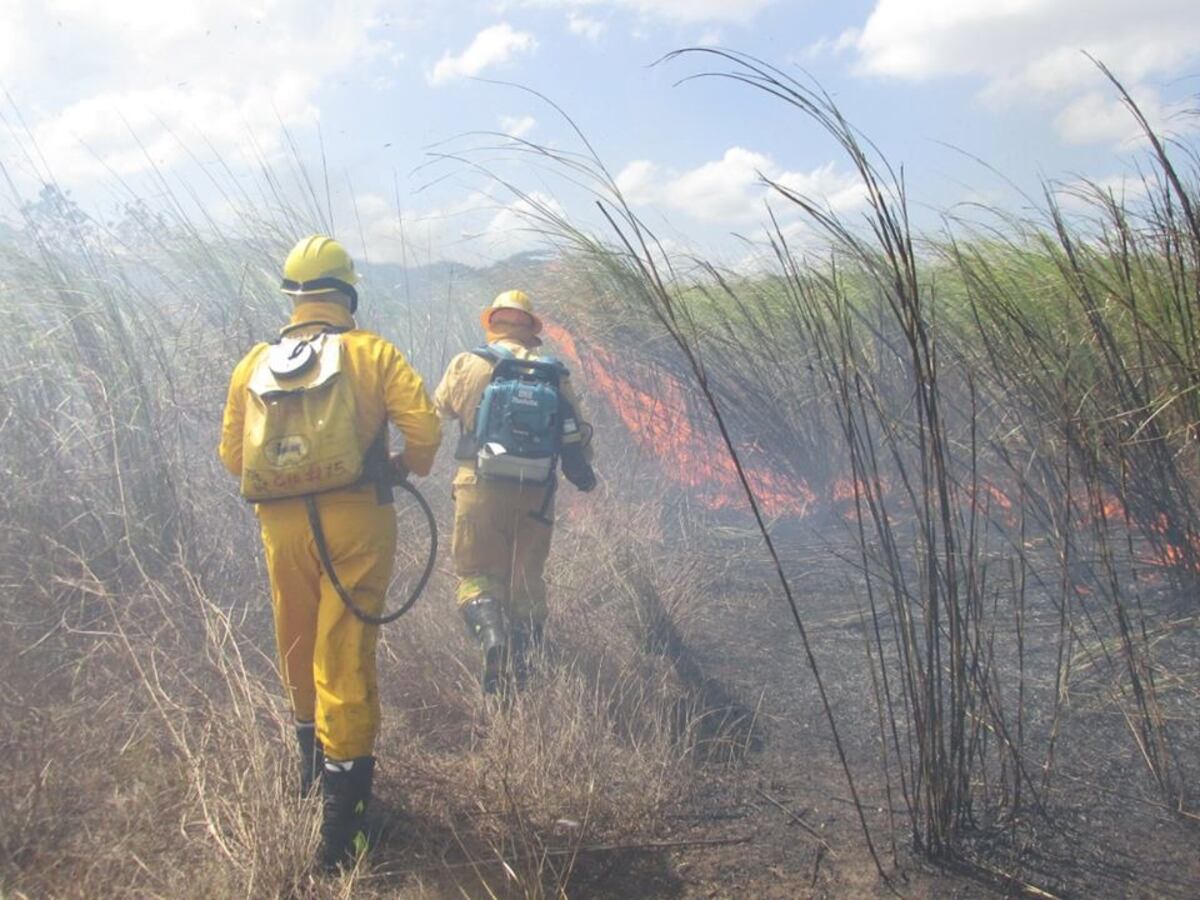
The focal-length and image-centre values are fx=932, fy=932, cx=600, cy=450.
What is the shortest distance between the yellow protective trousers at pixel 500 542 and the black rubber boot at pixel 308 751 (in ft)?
4.33

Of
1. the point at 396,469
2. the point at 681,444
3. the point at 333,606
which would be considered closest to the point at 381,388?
the point at 396,469

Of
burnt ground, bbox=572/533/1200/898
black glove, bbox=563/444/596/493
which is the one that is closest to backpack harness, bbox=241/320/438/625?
burnt ground, bbox=572/533/1200/898

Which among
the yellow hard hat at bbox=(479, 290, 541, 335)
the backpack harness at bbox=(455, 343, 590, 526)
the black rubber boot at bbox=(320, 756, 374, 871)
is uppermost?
the yellow hard hat at bbox=(479, 290, 541, 335)

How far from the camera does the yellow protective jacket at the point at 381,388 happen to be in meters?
2.97

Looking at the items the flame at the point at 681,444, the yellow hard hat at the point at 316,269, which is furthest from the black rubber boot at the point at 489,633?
the flame at the point at 681,444

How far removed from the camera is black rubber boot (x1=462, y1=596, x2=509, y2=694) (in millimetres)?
3854

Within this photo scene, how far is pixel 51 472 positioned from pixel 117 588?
586 mm

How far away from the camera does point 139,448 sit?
4.36m

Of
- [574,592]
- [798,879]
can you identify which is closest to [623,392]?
[574,592]

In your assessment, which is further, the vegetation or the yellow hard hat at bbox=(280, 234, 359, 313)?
the yellow hard hat at bbox=(280, 234, 359, 313)

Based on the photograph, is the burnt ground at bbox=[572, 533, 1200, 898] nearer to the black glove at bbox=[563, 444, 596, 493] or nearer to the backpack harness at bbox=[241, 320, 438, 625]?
the black glove at bbox=[563, 444, 596, 493]

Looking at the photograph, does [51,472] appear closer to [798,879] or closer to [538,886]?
[538,886]

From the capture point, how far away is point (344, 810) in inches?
105

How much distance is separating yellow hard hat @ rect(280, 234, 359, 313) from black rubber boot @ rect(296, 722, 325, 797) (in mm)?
1430
